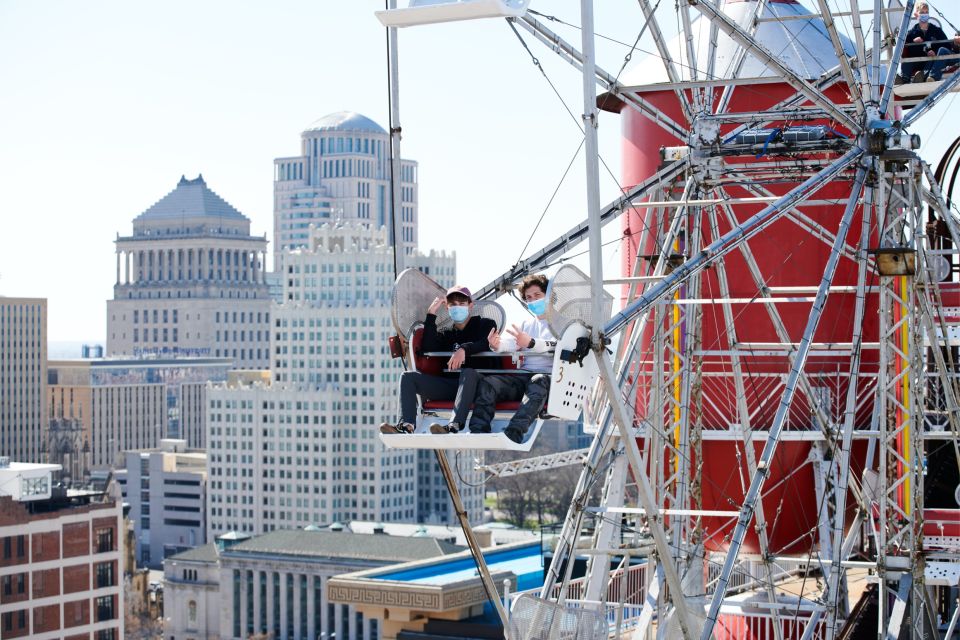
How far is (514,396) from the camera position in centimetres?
2047

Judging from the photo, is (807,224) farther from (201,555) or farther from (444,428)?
(201,555)

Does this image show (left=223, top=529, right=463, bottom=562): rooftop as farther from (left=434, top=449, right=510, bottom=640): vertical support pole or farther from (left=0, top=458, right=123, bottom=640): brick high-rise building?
(left=434, top=449, right=510, bottom=640): vertical support pole

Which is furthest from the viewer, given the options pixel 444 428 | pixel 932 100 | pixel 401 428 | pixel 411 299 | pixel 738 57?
pixel 738 57

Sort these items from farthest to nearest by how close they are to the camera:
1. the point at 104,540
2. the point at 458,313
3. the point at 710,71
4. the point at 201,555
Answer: the point at 201,555 → the point at 104,540 → the point at 710,71 → the point at 458,313

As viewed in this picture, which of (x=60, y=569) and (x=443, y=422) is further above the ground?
(x=443, y=422)

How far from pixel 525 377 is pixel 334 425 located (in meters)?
176

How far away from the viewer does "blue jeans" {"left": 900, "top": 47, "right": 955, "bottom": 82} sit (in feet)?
93.1

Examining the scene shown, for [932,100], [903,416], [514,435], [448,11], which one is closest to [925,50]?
[932,100]

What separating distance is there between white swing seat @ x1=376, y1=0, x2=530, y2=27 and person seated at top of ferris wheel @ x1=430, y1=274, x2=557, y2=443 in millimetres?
3256

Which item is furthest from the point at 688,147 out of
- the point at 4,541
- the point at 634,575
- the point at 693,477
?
the point at 4,541

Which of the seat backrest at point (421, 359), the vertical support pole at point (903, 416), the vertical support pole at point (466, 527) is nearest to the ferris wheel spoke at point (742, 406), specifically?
the vertical support pole at point (903, 416)

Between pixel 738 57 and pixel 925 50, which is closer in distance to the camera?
pixel 925 50

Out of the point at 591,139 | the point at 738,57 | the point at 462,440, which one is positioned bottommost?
the point at 462,440

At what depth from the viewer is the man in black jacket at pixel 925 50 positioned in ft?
93.0
